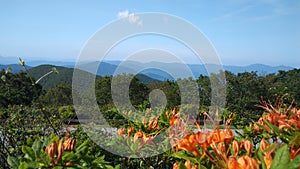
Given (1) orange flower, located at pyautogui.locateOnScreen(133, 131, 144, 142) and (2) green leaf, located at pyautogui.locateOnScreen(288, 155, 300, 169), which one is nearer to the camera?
(2) green leaf, located at pyautogui.locateOnScreen(288, 155, 300, 169)

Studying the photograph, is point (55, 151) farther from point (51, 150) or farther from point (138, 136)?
point (138, 136)

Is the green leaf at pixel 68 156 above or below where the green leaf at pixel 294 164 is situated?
below

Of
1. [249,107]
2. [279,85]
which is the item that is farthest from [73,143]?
[279,85]

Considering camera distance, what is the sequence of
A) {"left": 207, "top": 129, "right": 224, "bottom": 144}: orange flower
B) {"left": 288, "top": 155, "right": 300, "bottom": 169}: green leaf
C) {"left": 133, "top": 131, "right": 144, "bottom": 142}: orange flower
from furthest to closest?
{"left": 133, "top": 131, "right": 144, "bottom": 142}: orange flower → {"left": 207, "top": 129, "right": 224, "bottom": 144}: orange flower → {"left": 288, "top": 155, "right": 300, "bottom": 169}: green leaf

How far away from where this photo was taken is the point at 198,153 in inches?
41.7

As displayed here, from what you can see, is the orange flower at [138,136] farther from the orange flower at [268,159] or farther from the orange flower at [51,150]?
the orange flower at [268,159]

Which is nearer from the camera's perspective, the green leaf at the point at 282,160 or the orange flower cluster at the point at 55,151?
the green leaf at the point at 282,160

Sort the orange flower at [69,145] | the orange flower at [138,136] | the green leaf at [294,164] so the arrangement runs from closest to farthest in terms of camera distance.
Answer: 1. the green leaf at [294,164]
2. the orange flower at [69,145]
3. the orange flower at [138,136]

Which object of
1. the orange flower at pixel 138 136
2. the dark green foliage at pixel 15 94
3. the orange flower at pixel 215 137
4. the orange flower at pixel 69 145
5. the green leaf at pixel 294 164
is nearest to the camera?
the green leaf at pixel 294 164

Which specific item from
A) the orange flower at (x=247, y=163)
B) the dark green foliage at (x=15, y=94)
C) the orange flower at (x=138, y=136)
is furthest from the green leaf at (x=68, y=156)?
the dark green foliage at (x=15, y=94)

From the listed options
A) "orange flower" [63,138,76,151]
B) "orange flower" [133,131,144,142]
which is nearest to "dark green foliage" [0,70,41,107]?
"orange flower" [133,131,144,142]

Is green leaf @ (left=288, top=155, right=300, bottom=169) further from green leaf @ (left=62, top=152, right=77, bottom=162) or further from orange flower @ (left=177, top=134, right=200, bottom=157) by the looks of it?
green leaf @ (left=62, top=152, right=77, bottom=162)

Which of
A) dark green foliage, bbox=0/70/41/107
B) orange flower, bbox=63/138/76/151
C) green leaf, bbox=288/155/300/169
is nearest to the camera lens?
green leaf, bbox=288/155/300/169

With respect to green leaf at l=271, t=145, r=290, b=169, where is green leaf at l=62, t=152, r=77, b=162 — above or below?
below
